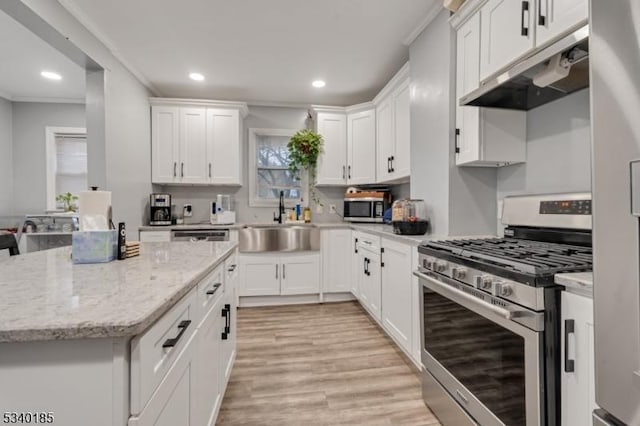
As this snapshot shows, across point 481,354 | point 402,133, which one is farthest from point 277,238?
point 481,354

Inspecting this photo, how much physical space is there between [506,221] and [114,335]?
199 cm

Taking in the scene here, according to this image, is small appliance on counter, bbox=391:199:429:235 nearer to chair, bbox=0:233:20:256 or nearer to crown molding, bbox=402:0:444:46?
crown molding, bbox=402:0:444:46

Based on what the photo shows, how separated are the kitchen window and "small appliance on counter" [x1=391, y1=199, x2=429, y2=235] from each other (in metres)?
2.03

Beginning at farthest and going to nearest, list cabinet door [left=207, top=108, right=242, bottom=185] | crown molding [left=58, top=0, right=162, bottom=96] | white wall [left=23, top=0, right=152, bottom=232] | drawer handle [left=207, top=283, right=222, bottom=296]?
1. cabinet door [left=207, top=108, right=242, bottom=185]
2. white wall [left=23, top=0, right=152, bottom=232]
3. crown molding [left=58, top=0, right=162, bottom=96]
4. drawer handle [left=207, top=283, right=222, bottom=296]

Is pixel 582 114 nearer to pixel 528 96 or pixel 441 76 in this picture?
pixel 528 96

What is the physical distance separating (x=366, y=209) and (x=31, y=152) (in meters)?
4.59

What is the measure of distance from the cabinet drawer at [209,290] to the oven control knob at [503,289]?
1161mm

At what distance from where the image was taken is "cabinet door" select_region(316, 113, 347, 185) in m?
3.84

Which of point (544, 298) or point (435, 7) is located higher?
point (435, 7)

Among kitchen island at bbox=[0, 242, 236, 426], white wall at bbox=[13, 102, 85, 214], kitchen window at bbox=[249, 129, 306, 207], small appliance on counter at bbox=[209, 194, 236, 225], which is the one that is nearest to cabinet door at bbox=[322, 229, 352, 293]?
kitchen window at bbox=[249, 129, 306, 207]

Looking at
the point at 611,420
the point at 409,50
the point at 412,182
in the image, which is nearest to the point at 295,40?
the point at 409,50

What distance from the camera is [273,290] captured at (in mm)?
3502

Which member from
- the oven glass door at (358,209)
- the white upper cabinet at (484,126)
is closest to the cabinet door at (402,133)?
the oven glass door at (358,209)

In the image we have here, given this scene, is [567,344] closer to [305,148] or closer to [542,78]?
[542,78]
